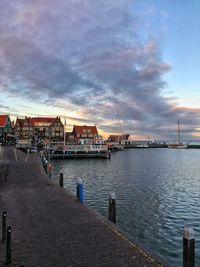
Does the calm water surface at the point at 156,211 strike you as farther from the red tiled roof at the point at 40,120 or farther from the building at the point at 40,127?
the red tiled roof at the point at 40,120

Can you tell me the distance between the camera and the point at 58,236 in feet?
40.8

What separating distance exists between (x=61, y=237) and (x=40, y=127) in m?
160

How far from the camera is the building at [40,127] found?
16525 centimetres

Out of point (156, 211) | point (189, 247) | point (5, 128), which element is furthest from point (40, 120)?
point (189, 247)

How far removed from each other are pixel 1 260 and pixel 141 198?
834 inches

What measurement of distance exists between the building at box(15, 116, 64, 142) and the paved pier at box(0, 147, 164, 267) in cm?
14702

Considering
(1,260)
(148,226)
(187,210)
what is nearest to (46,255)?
(1,260)

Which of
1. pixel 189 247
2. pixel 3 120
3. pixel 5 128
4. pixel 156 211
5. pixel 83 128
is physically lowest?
pixel 156 211

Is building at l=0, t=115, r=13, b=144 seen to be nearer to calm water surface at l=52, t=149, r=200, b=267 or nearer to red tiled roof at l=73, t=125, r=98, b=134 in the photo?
red tiled roof at l=73, t=125, r=98, b=134

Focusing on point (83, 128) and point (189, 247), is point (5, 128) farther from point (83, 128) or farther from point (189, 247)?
point (189, 247)

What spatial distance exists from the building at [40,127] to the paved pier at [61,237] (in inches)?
5788

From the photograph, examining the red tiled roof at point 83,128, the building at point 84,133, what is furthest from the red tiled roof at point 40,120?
the red tiled roof at point 83,128

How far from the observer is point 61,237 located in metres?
12.3

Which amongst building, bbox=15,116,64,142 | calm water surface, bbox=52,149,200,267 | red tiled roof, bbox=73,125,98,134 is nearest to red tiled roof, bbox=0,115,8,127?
building, bbox=15,116,64,142
